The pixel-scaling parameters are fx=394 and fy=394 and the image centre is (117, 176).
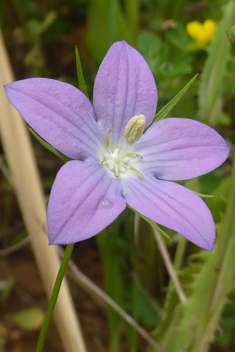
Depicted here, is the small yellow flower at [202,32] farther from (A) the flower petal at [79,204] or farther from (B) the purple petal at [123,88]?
(A) the flower petal at [79,204]

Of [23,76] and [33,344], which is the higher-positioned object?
[23,76]

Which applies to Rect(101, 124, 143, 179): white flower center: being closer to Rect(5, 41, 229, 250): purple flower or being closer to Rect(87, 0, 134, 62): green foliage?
Rect(5, 41, 229, 250): purple flower

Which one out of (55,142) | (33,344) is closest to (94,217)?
(55,142)

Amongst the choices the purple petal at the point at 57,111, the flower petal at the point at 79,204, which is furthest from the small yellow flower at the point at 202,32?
the flower petal at the point at 79,204

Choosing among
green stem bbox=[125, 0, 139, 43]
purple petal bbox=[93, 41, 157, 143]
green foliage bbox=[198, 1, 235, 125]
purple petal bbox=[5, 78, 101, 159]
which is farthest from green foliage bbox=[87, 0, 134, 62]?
purple petal bbox=[5, 78, 101, 159]

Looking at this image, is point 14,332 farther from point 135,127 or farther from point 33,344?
point 135,127

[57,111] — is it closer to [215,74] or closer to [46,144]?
[46,144]

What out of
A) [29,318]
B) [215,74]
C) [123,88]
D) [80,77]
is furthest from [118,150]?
[29,318]
